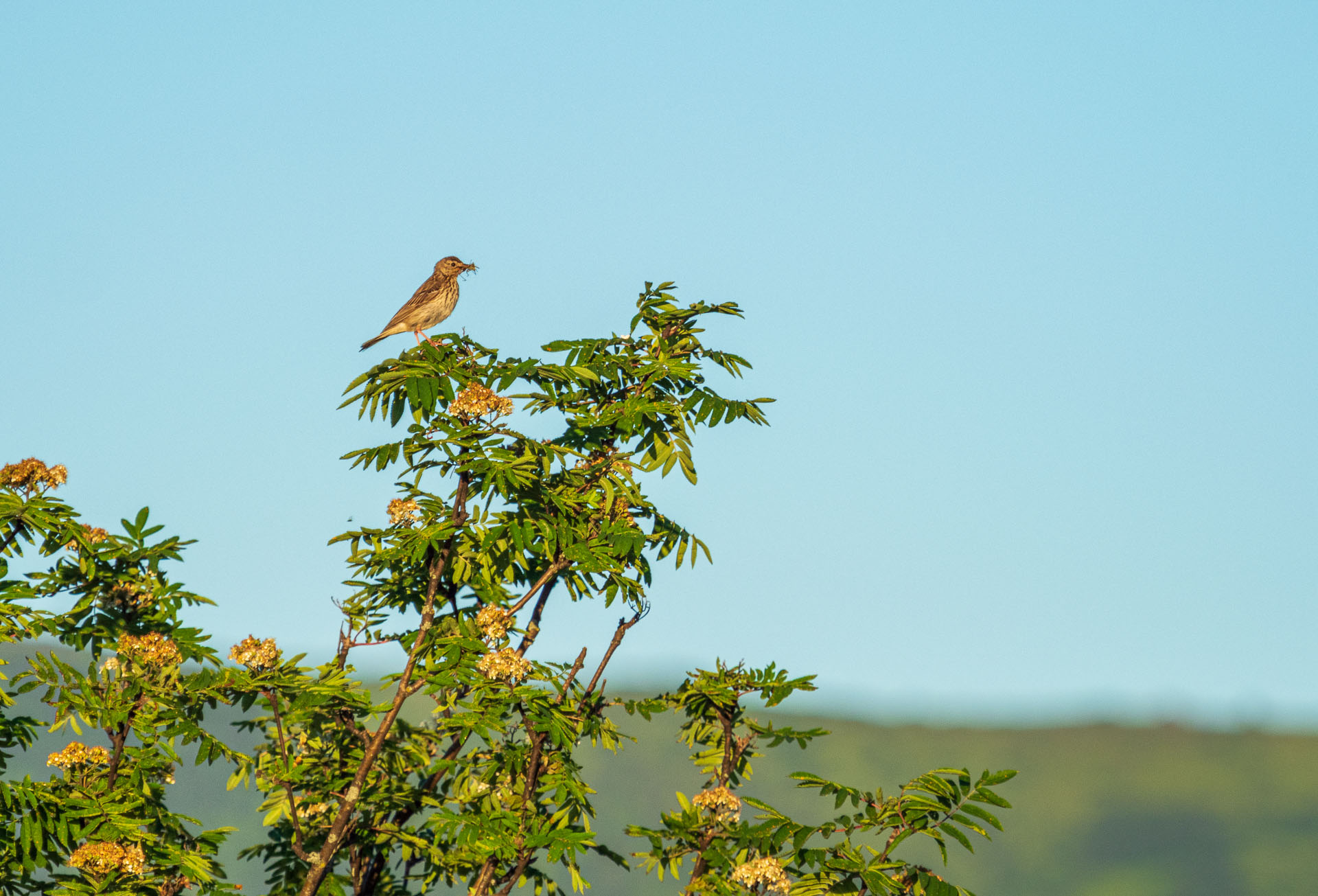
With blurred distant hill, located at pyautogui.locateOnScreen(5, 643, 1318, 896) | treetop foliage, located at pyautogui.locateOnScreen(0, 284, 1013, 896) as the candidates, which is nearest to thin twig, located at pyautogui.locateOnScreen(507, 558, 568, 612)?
treetop foliage, located at pyautogui.locateOnScreen(0, 284, 1013, 896)

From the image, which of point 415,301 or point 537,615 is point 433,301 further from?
point 537,615

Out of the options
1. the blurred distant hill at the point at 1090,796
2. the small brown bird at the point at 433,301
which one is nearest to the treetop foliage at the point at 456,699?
the small brown bird at the point at 433,301

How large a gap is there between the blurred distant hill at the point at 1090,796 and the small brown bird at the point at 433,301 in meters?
21.5

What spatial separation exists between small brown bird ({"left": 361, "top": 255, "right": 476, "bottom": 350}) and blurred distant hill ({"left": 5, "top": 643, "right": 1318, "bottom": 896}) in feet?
70.5

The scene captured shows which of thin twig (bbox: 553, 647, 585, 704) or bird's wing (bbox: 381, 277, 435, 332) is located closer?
thin twig (bbox: 553, 647, 585, 704)

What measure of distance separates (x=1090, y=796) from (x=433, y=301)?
35292 mm

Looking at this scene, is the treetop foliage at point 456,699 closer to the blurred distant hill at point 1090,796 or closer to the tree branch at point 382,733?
the tree branch at point 382,733

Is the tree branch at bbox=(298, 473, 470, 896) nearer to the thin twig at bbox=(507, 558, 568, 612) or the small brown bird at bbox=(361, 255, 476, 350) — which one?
the thin twig at bbox=(507, 558, 568, 612)

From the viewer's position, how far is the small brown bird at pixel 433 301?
1428 centimetres

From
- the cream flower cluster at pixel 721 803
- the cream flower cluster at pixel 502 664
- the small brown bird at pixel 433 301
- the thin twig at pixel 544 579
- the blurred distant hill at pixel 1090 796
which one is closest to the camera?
the cream flower cluster at pixel 502 664

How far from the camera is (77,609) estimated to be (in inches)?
389

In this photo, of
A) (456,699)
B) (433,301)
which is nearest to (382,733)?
(456,699)

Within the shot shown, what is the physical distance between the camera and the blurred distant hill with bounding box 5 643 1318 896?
3762 cm

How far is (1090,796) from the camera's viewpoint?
4303 centimetres
